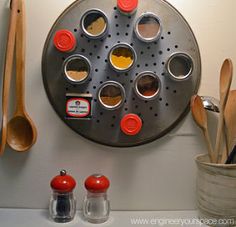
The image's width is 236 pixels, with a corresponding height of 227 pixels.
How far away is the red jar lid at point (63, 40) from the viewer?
2.85 ft

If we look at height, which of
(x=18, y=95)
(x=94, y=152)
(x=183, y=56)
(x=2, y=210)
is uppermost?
(x=183, y=56)

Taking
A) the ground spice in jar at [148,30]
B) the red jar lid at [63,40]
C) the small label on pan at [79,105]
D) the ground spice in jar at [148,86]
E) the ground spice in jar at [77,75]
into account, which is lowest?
the small label on pan at [79,105]

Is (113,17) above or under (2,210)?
above

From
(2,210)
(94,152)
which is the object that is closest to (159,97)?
(94,152)

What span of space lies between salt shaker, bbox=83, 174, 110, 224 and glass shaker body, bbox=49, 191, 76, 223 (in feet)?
0.12

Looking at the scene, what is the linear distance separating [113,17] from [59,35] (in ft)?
0.52

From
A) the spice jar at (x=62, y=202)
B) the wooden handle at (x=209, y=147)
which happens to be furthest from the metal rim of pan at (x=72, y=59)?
the wooden handle at (x=209, y=147)

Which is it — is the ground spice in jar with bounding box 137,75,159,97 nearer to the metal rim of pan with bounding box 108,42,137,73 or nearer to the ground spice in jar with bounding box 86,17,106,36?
the metal rim of pan with bounding box 108,42,137,73

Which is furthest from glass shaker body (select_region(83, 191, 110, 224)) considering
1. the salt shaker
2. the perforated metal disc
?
the perforated metal disc

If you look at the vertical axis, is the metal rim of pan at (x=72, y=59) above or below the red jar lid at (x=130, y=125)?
above

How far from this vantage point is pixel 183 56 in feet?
2.90

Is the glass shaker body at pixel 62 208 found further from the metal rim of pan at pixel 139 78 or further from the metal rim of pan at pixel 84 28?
the metal rim of pan at pixel 84 28

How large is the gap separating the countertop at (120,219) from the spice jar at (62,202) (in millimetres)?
19

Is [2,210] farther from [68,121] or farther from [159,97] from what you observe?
[159,97]
